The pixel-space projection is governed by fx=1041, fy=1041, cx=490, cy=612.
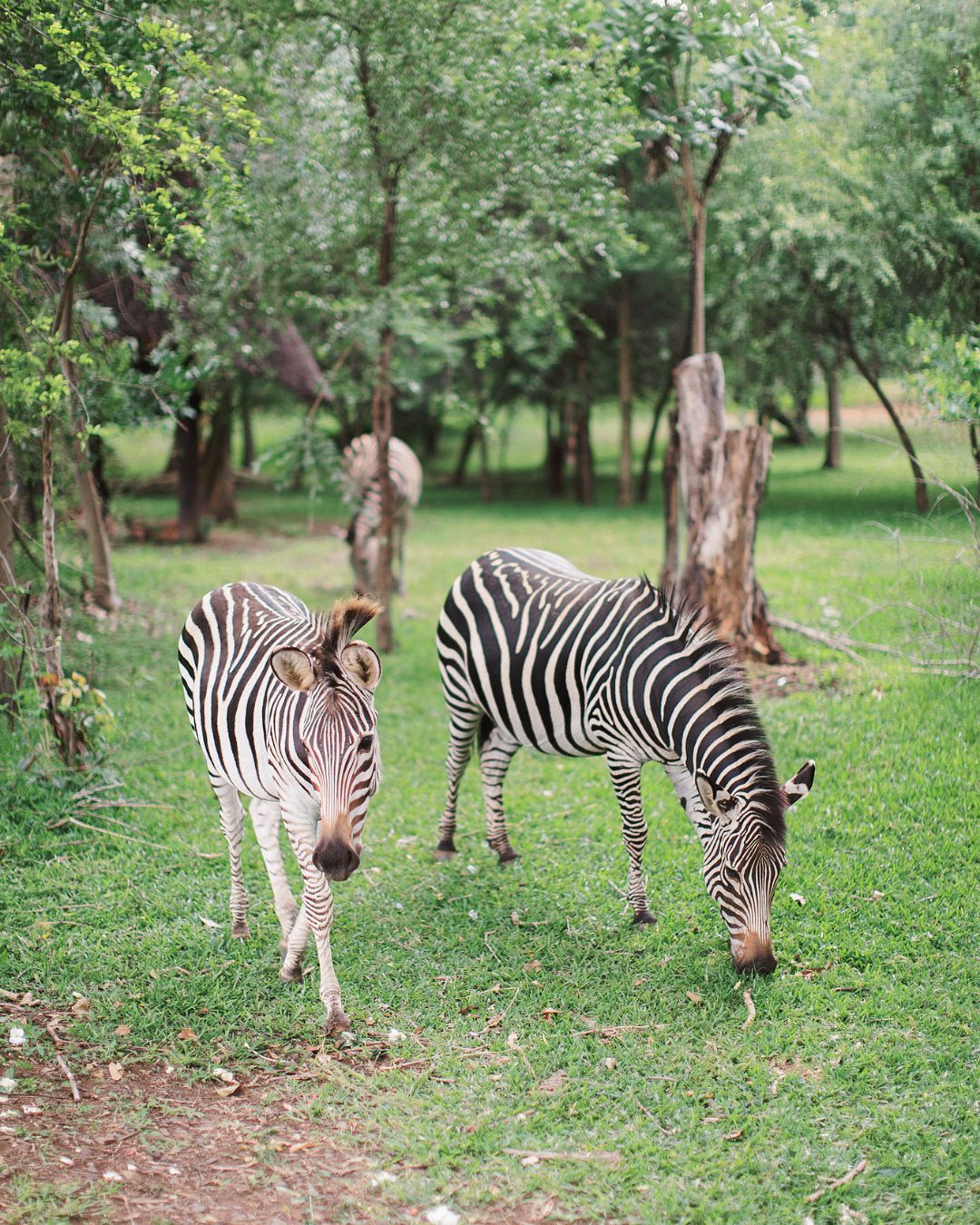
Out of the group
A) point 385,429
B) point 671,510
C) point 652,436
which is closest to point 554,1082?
point 385,429

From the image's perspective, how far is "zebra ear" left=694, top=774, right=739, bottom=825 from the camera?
14.9ft

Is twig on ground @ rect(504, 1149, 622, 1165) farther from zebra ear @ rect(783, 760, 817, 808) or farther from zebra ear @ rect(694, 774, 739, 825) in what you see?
zebra ear @ rect(783, 760, 817, 808)

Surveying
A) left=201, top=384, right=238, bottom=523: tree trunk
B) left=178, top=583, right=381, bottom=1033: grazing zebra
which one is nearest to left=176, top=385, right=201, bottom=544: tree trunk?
left=201, top=384, right=238, bottom=523: tree trunk

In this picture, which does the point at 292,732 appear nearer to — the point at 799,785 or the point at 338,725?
the point at 338,725

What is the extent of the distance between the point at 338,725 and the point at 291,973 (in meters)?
1.51

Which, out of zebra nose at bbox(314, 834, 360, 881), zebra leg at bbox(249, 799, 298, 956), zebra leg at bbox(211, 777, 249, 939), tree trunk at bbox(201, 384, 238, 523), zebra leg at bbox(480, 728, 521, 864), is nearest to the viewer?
zebra nose at bbox(314, 834, 360, 881)

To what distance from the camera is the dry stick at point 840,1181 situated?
3.58m

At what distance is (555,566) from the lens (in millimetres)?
6402

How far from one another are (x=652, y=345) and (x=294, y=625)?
17847mm

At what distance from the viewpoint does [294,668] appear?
431 centimetres

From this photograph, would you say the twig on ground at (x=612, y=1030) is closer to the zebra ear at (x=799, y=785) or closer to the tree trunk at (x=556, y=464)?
the zebra ear at (x=799, y=785)

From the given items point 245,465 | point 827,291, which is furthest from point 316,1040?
point 245,465

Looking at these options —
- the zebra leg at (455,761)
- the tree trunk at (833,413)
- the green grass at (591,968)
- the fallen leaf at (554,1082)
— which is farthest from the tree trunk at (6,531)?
the tree trunk at (833,413)

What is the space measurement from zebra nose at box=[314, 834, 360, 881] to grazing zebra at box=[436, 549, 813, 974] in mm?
1582
